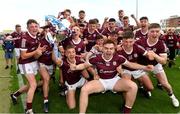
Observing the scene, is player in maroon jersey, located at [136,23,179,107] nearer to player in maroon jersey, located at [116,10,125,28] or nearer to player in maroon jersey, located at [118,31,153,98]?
player in maroon jersey, located at [118,31,153,98]

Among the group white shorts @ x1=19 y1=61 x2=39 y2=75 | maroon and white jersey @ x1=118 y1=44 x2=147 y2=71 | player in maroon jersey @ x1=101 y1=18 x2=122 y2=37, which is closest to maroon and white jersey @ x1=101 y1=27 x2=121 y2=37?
player in maroon jersey @ x1=101 y1=18 x2=122 y2=37

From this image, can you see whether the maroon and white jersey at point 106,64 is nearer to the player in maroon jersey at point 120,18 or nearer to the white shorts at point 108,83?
the white shorts at point 108,83

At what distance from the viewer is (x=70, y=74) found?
24.3ft

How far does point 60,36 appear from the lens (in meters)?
7.42

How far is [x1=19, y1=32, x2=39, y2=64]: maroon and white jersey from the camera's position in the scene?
6.90 metres

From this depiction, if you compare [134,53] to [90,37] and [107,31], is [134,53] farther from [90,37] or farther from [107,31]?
[107,31]

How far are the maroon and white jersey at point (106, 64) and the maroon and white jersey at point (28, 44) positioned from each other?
1380 millimetres

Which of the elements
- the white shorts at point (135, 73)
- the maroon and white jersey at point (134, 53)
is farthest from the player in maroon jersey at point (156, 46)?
the white shorts at point (135, 73)

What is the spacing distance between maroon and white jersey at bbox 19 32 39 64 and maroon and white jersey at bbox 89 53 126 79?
54.3 inches

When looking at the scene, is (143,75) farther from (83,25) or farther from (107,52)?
(83,25)

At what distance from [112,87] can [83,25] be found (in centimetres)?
372

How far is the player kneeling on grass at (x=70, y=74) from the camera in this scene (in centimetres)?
707

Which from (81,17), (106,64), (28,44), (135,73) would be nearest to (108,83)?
(106,64)

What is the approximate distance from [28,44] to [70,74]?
1.20m
